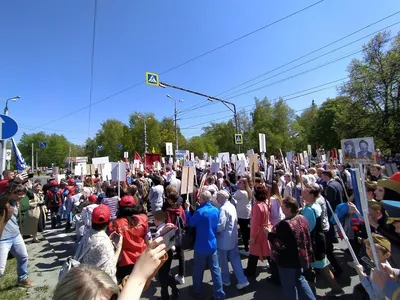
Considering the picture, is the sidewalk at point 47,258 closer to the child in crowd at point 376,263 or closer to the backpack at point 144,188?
the backpack at point 144,188

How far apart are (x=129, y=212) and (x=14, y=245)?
7.99 ft

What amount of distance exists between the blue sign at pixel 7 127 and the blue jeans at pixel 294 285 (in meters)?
5.15

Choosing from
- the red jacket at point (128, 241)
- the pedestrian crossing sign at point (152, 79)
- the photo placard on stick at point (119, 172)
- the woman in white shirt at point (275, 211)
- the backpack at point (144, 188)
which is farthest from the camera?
the pedestrian crossing sign at point (152, 79)

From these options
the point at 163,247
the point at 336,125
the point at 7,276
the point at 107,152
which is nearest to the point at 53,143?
the point at 107,152

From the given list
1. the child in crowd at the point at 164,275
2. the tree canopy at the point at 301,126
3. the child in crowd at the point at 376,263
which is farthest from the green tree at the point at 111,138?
the child in crowd at the point at 376,263

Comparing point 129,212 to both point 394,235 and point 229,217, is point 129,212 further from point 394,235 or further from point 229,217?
point 394,235

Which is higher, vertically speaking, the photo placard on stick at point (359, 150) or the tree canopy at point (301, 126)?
the tree canopy at point (301, 126)

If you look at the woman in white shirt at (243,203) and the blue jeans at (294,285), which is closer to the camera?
the blue jeans at (294,285)

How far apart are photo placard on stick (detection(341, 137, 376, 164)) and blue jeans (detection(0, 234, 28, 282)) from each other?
7.74 meters

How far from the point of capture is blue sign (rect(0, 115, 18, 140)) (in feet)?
15.8

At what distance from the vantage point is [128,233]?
12.8ft

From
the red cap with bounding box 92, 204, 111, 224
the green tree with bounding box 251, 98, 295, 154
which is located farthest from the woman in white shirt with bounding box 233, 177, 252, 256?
the green tree with bounding box 251, 98, 295, 154

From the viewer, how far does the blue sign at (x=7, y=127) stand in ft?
15.8

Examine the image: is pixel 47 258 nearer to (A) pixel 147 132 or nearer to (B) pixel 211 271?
(B) pixel 211 271
